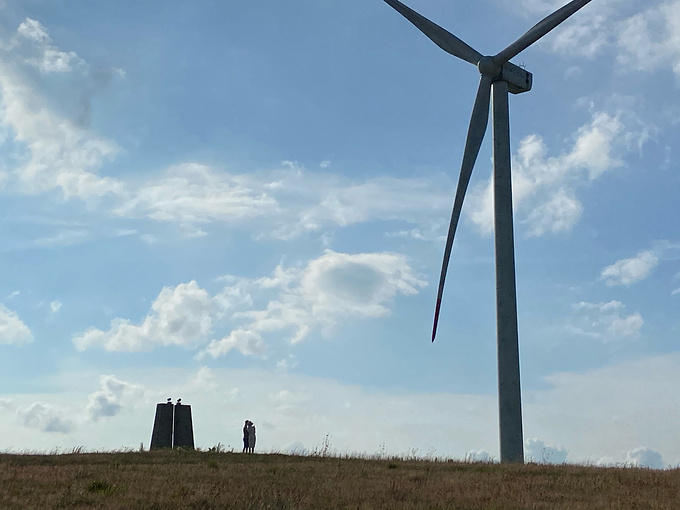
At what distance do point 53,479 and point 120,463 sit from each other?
18.4ft

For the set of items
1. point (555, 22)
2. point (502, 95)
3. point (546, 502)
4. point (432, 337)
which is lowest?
point (546, 502)

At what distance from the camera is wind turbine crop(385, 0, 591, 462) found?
1464 inches

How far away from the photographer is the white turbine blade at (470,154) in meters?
41.6

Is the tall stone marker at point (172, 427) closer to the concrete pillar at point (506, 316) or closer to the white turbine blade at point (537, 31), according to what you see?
the concrete pillar at point (506, 316)

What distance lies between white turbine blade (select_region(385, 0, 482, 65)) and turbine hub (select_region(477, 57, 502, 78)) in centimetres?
222

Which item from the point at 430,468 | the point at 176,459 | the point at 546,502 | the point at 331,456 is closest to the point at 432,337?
the point at 331,456

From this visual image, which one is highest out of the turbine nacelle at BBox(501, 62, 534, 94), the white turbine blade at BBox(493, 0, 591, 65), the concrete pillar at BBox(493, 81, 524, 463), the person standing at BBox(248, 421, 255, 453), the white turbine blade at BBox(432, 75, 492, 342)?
the white turbine blade at BBox(493, 0, 591, 65)

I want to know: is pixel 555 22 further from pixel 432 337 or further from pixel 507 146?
pixel 432 337

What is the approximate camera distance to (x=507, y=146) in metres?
41.2

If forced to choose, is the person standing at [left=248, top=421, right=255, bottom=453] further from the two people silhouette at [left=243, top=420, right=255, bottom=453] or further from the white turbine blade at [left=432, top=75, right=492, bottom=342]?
the white turbine blade at [left=432, top=75, right=492, bottom=342]

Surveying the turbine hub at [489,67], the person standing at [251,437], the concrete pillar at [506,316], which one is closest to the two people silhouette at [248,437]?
the person standing at [251,437]

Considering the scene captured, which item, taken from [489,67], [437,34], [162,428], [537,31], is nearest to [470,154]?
[489,67]

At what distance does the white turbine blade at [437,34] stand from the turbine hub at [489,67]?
2224mm

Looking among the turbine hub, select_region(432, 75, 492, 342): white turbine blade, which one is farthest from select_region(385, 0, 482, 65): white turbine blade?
select_region(432, 75, 492, 342): white turbine blade
